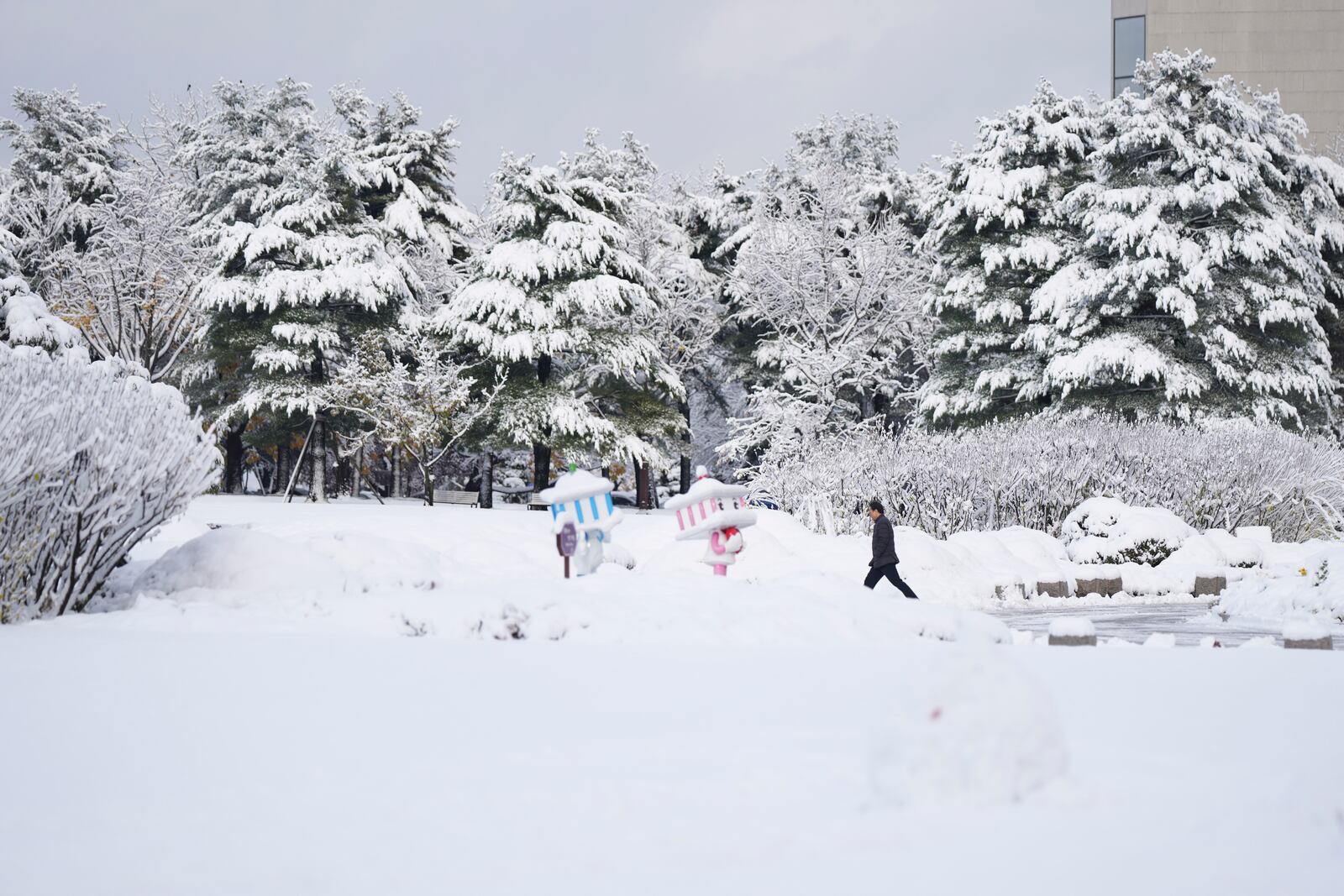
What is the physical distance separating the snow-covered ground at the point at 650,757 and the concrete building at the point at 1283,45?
144 feet

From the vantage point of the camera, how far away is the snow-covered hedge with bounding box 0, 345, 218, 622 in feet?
29.9

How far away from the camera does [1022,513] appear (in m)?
19.9

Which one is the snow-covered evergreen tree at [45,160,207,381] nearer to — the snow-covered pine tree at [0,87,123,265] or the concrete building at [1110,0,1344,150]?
the snow-covered pine tree at [0,87,123,265]

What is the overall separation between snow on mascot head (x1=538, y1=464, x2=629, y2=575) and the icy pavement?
4546 mm

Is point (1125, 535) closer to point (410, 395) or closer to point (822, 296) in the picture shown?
point (822, 296)

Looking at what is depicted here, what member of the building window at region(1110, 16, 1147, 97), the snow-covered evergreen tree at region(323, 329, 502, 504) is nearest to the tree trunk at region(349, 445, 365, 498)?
the snow-covered evergreen tree at region(323, 329, 502, 504)

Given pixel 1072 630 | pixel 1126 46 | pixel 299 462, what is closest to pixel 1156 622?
pixel 1072 630

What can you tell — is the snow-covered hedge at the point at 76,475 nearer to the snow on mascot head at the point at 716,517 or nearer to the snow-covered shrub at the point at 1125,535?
the snow on mascot head at the point at 716,517

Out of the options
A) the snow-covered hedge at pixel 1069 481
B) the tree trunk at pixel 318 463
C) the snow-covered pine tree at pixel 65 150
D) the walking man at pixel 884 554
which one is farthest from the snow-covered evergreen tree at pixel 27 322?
the walking man at pixel 884 554

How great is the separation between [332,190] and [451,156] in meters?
9.75

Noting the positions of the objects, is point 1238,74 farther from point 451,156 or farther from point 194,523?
point 194,523

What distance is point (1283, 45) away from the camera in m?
45.8

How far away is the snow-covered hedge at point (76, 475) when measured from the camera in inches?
359

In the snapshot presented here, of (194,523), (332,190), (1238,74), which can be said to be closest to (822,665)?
(194,523)
